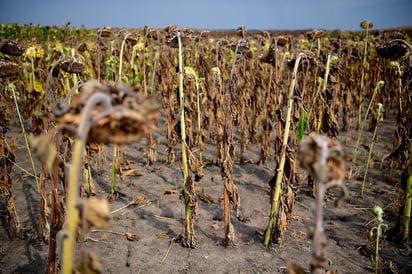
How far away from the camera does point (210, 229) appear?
286 cm

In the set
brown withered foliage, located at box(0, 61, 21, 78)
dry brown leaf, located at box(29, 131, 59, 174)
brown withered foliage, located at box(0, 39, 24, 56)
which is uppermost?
brown withered foliage, located at box(0, 39, 24, 56)

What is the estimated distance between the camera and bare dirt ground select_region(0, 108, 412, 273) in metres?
2.39

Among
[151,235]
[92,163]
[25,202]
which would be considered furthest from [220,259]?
[92,163]

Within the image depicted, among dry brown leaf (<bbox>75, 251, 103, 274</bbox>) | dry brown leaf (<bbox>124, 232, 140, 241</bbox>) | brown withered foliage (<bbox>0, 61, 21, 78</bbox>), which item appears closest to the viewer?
dry brown leaf (<bbox>75, 251, 103, 274</bbox>)

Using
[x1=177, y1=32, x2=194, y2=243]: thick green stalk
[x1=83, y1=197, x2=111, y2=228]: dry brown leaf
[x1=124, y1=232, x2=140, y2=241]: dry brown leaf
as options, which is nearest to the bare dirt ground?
[x1=124, y1=232, x2=140, y2=241]: dry brown leaf

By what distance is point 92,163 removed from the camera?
4.19 metres

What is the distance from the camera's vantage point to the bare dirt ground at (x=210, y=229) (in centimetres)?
A: 239

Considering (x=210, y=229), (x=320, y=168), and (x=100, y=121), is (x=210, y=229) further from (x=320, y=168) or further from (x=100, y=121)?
(x=100, y=121)

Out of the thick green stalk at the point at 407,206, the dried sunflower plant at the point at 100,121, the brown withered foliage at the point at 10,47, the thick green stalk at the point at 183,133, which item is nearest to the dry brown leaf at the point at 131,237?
the thick green stalk at the point at 183,133

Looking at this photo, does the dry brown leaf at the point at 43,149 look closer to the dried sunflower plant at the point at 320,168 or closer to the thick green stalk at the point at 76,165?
the thick green stalk at the point at 76,165

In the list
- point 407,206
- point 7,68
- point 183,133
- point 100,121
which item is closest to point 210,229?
point 183,133

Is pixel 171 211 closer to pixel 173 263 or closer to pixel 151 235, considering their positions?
pixel 151 235

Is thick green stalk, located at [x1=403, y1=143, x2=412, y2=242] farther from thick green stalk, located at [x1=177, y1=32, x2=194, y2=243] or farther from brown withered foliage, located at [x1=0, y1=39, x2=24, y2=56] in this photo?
brown withered foliage, located at [x1=0, y1=39, x2=24, y2=56]

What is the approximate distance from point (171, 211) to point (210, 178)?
0.85 m
